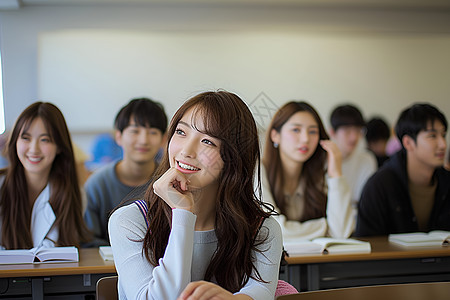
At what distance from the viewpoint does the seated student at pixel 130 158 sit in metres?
3.18

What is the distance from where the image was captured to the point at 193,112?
1482 millimetres

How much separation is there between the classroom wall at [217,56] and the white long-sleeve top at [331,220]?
162 cm

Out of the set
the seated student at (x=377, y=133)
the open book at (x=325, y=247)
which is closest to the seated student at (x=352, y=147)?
the seated student at (x=377, y=133)

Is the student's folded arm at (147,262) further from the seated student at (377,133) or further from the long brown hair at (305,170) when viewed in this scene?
the seated student at (377,133)

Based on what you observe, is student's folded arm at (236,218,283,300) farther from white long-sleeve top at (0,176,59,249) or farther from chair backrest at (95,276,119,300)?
white long-sleeve top at (0,176,59,249)

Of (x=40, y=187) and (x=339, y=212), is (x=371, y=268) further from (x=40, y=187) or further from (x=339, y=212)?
(x=40, y=187)

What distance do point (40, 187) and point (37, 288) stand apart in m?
0.70

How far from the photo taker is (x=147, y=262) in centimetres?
144

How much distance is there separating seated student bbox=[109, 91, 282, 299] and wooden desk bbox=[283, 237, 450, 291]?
33.3 inches

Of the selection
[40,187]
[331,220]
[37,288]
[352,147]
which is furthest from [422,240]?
[352,147]

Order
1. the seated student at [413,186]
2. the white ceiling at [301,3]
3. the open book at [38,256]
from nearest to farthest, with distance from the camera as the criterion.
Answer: the open book at [38,256] < the seated student at [413,186] < the white ceiling at [301,3]

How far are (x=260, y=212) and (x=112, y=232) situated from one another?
43 cm

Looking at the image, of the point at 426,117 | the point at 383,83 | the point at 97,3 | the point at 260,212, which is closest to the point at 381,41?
the point at 383,83

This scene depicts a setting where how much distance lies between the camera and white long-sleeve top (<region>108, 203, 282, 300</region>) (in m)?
1.36
